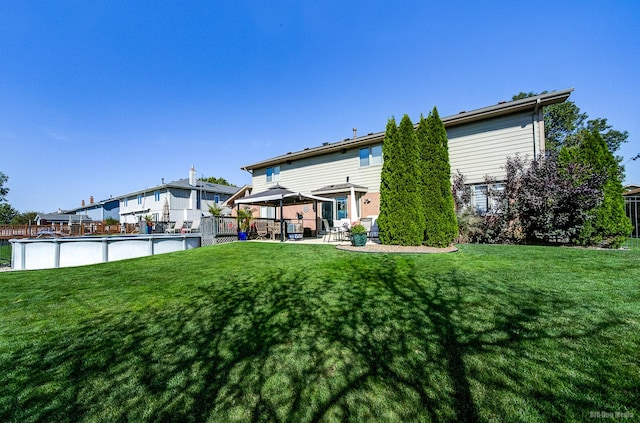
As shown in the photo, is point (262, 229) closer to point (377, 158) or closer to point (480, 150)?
point (377, 158)

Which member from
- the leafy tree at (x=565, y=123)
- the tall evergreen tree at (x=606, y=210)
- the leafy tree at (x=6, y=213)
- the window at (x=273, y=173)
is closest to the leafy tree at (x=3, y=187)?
the leafy tree at (x=6, y=213)

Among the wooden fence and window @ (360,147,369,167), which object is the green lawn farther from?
the wooden fence

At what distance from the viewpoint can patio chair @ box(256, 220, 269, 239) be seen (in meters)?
14.7

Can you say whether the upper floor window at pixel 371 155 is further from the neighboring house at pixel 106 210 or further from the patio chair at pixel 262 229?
the neighboring house at pixel 106 210

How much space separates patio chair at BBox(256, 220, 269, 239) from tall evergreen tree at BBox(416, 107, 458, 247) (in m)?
8.62

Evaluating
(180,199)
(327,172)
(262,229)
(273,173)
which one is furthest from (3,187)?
(327,172)

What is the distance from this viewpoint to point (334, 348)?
2.91 m

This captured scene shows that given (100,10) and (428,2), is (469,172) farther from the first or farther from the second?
(100,10)

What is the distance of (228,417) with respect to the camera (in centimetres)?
204

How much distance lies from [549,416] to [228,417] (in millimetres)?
2305

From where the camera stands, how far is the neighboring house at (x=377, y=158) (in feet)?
35.9

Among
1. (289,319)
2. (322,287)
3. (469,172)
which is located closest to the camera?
(289,319)

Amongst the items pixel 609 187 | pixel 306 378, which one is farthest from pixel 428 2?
pixel 306 378

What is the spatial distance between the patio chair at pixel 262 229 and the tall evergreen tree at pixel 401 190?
7404 millimetres
